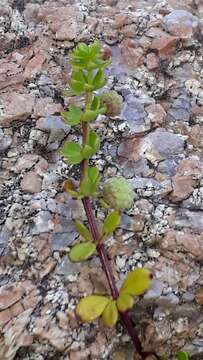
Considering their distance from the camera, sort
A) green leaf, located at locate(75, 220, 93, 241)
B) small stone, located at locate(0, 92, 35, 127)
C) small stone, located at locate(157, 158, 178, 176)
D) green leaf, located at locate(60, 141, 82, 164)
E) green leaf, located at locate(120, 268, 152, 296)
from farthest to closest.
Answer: small stone, located at locate(0, 92, 35, 127) < small stone, located at locate(157, 158, 178, 176) < green leaf, located at locate(60, 141, 82, 164) < green leaf, located at locate(75, 220, 93, 241) < green leaf, located at locate(120, 268, 152, 296)

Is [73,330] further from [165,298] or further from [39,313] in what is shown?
[165,298]

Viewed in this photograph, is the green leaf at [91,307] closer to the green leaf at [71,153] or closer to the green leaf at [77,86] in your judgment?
the green leaf at [71,153]

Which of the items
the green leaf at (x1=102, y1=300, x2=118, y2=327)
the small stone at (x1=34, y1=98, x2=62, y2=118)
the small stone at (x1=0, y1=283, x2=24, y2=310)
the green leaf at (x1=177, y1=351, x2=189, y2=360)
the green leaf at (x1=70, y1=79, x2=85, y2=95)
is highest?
the green leaf at (x1=70, y1=79, x2=85, y2=95)

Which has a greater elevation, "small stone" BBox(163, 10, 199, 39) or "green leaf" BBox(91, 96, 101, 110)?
"small stone" BBox(163, 10, 199, 39)

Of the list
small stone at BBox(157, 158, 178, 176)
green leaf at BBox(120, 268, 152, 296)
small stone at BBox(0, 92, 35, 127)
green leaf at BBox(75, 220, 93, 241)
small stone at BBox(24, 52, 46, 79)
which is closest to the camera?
green leaf at BBox(120, 268, 152, 296)

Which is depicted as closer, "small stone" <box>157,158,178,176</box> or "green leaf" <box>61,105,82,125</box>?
"green leaf" <box>61,105,82,125</box>

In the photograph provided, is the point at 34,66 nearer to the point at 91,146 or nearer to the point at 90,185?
the point at 91,146

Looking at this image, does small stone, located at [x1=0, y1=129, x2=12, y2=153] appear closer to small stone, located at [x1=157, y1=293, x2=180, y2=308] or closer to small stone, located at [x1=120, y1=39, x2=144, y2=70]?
small stone, located at [x1=120, y1=39, x2=144, y2=70]

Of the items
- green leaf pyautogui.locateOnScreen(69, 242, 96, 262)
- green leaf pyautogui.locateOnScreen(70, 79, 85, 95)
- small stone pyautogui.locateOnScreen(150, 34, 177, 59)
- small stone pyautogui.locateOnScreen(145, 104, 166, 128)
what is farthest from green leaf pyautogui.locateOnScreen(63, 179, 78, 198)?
small stone pyautogui.locateOnScreen(150, 34, 177, 59)
